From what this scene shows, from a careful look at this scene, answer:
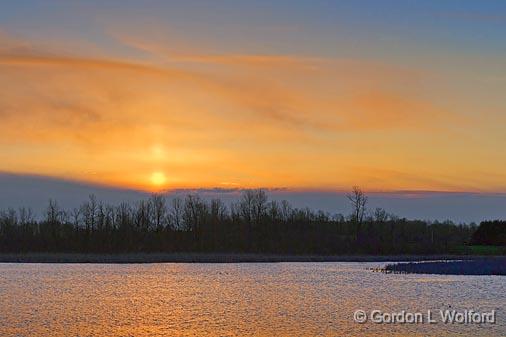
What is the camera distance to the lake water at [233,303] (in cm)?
2422

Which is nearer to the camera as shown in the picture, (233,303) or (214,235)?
(233,303)

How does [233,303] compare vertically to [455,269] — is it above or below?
below

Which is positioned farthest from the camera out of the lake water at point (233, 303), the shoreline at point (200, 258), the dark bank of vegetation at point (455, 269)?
the shoreline at point (200, 258)

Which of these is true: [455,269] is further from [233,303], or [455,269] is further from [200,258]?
[200,258]

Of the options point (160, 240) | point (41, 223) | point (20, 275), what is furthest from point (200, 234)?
point (20, 275)

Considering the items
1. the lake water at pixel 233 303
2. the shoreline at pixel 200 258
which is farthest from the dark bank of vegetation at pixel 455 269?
the shoreline at pixel 200 258

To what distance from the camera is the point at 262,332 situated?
2384 centimetres

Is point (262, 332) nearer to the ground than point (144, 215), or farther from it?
nearer to the ground

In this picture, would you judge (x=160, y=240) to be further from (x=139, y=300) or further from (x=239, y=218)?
(x=139, y=300)

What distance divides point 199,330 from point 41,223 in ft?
291

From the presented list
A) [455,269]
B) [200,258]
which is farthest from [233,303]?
[200,258]

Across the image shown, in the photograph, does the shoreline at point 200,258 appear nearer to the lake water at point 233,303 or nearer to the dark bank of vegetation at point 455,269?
the dark bank of vegetation at point 455,269

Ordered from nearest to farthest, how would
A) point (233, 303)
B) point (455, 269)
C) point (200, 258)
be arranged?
point (233, 303), point (455, 269), point (200, 258)

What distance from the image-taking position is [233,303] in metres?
32.7
